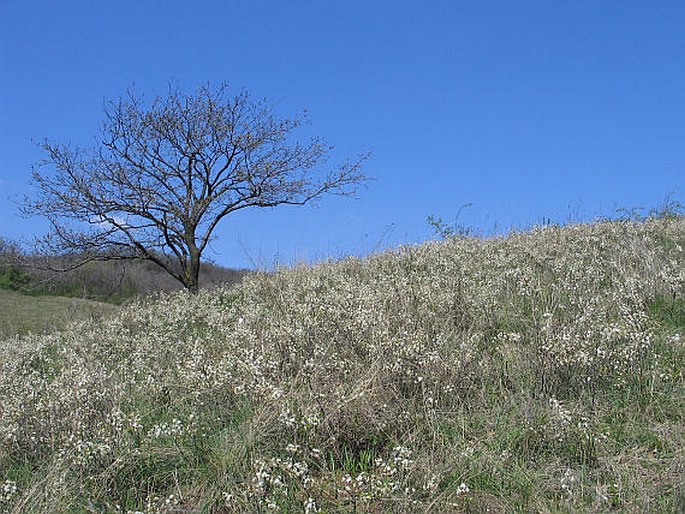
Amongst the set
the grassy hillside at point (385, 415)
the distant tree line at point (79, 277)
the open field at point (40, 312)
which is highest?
the distant tree line at point (79, 277)

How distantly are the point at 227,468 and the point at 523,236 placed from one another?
8.90 m

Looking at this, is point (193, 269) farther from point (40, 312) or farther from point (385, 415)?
point (385, 415)

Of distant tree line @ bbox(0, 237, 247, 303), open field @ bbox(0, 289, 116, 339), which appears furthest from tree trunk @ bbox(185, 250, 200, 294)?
open field @ bbox(0, 289, 116, 339)

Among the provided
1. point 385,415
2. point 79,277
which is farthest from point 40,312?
point 385,415

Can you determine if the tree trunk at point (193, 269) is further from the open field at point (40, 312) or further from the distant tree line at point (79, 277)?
the open field at point (40, 312)

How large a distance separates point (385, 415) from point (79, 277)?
21.5 metres

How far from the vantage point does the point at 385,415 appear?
4.17 m

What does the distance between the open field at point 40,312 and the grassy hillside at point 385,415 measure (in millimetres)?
7156

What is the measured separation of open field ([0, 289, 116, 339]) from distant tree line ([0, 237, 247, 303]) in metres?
0.52

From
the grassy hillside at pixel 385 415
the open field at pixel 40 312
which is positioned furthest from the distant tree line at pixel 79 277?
the grassy hillside at pixel 385 415

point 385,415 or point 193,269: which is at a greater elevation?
point 193,269

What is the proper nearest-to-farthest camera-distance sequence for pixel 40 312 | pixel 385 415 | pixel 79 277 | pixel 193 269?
pixel 385 415 < pixel 40 312 < pixel 193 269 < pixel 79 277

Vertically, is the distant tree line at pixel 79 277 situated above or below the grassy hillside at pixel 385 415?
above

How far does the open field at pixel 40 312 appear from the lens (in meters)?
13.5
